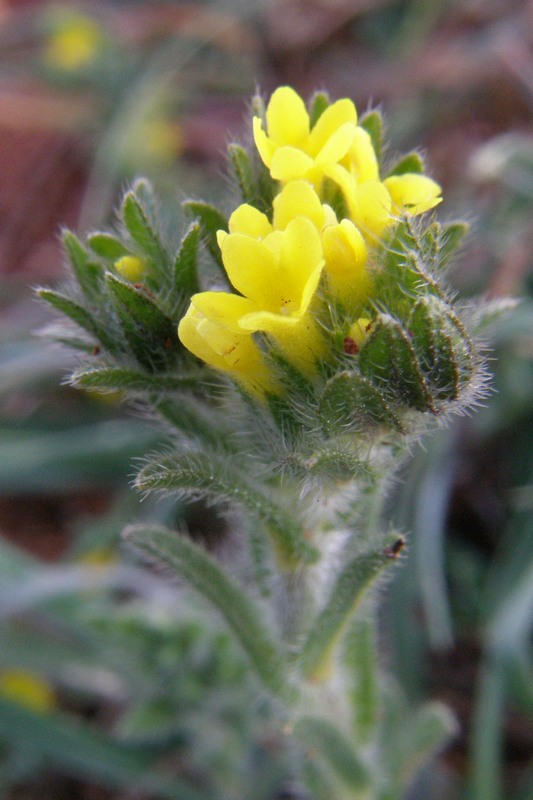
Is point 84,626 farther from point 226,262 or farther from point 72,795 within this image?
point 226,262

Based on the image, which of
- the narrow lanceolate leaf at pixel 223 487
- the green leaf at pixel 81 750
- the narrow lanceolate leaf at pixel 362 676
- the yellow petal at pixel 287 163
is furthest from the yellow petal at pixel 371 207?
the green leaf at pixel 81 750

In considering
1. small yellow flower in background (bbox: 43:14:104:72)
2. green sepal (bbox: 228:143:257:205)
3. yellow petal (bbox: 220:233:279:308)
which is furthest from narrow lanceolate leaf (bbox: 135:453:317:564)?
small yellow flower in background (bbox: 43:14:104:72)

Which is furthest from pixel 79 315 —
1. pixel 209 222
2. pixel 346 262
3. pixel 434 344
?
pixel 434 344

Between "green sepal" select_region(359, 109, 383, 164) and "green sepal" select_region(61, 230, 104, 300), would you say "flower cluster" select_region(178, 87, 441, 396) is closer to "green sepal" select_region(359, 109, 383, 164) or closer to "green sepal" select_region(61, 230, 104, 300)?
"green sepal" select_region(359, 109, 383, 164)

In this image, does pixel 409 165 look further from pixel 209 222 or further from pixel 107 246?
pixel 107 246

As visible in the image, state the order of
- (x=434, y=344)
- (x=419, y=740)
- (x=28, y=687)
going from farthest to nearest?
(x=28, y=687), (x=419, y=740), (x=434, y=344)

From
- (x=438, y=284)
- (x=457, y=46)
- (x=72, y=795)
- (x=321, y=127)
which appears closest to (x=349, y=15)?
(x=457, y=46)

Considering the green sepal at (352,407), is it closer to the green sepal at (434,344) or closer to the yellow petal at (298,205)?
the green sepal at (434,344)
